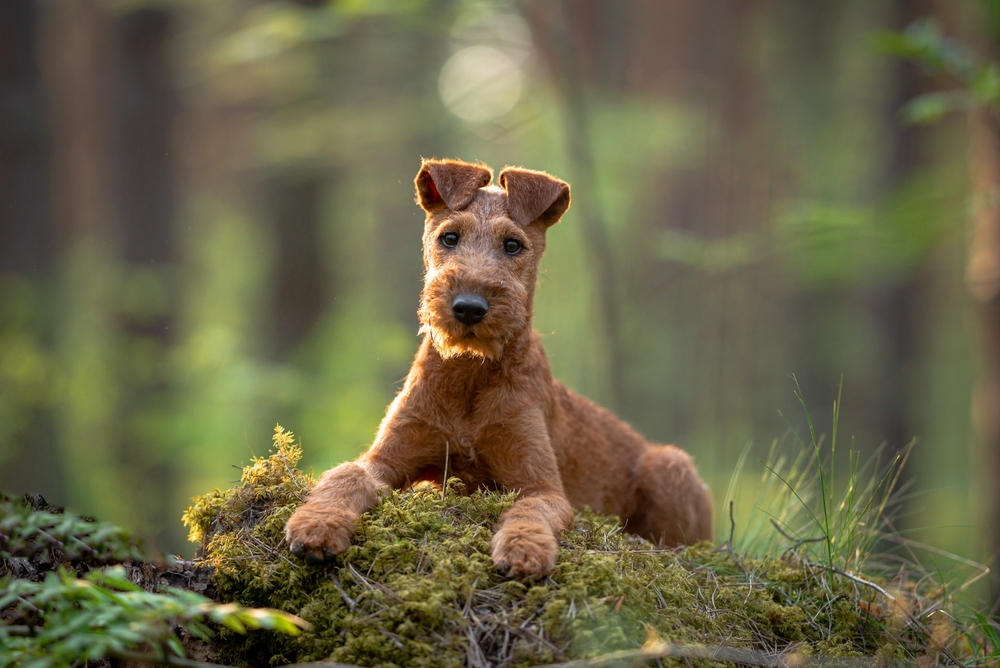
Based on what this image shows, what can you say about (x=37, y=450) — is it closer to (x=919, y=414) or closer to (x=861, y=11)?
(x=919, y=414)

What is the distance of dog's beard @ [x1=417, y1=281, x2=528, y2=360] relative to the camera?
322 cm

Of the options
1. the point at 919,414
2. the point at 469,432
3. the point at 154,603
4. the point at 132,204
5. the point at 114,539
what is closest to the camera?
the point at 154,603

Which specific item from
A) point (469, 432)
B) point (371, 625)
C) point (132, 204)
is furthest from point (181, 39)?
point (371, 625)

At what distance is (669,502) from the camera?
14.4 ft

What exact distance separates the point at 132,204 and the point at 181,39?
283 cm

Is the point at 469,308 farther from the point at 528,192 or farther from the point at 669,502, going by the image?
the point at 669,502

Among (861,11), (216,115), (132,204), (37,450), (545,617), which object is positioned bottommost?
(37,450)

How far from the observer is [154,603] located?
1.85 meters

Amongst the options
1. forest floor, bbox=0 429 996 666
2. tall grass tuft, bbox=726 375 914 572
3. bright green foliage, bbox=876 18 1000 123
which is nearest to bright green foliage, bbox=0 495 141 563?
forest floor, bbox=0 429 996 666

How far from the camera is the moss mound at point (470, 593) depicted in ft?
8.20

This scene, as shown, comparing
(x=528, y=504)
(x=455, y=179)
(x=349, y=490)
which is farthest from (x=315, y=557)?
(x=455, y=179)

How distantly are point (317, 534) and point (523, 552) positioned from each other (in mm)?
799

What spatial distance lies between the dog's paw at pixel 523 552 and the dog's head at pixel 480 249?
2.90 feet

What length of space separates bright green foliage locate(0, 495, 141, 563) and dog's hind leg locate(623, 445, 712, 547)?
2.88 metres
